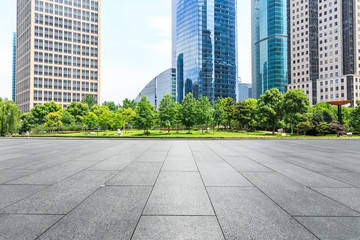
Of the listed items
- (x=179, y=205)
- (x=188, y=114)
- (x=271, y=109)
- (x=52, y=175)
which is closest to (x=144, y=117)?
(x=188, y=114)

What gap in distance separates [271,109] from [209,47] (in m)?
103

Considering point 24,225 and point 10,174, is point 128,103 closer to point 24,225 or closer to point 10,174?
point 10,174

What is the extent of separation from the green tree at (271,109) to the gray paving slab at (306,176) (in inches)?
1560

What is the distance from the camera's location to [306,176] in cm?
800

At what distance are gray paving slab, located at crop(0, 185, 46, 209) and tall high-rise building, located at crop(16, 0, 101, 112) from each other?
11158 centimetres

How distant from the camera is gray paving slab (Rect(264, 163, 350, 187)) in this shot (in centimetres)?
695

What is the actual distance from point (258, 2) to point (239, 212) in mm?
192181

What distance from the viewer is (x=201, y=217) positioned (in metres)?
4.39

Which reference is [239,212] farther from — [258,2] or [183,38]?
[258,2]

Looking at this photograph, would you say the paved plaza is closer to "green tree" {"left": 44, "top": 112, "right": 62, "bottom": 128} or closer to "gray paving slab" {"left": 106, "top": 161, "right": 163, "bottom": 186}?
"gray paving slab" {"left": 106, "top": 161, "right": 163, "bottom": 186}

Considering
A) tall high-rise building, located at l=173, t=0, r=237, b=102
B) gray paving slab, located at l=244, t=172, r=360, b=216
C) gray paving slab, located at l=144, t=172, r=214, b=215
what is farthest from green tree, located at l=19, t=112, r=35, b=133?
tall high-rise building, located at l=173, t=0, r=237, b=102

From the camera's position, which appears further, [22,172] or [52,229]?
[22,172]

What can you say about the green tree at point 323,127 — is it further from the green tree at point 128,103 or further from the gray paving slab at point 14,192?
the green tree at point 128,103

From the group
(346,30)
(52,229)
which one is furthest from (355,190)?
(346,30)
